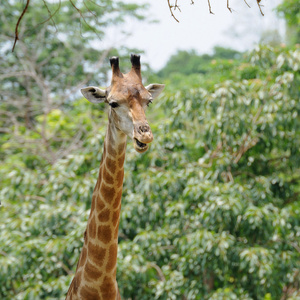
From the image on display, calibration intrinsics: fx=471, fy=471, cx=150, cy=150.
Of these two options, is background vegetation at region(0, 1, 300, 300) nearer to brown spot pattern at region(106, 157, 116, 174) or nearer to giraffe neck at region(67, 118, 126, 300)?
giraffe neck at region(67, 118, 126, 300)

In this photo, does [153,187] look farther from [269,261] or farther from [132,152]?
[269,261]

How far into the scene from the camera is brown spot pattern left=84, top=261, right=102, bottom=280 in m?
2.68

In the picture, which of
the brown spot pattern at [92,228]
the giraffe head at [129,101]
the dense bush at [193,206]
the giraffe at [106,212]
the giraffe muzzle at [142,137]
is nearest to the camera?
the giraffe muzzle at [142,137]

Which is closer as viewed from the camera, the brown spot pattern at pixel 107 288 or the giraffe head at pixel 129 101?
the giraffe head at pixel 129 101

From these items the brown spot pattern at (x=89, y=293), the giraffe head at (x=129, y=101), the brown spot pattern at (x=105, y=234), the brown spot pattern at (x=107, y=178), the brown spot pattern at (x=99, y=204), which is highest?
the giraffe head at (x=129, y=101)

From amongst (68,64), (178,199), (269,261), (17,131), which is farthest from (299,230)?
(68,64)

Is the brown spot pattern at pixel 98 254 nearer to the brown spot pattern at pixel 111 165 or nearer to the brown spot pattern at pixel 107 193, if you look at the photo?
the brown spot pattern at pixel 107 193

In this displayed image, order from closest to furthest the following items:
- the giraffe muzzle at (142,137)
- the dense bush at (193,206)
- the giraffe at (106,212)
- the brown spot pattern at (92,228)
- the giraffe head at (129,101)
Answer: the giraffe muzzle at (142,137), the giraffe head at (129,101), the giraffe at (106,212), the brown spot pattern at (92,228), the dense bush at (193,206)

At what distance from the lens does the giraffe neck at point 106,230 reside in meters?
2.66

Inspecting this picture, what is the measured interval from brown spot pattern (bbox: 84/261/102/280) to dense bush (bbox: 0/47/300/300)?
75.1 inches

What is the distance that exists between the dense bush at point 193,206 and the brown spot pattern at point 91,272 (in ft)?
6.26

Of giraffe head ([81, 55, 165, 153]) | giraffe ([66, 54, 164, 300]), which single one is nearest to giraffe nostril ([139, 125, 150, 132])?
giraffe head ([81, 55, 165, 153])

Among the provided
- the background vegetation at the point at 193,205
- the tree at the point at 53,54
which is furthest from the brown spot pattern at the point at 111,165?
the tree at the point at 53,54

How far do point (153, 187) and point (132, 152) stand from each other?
54 cm
